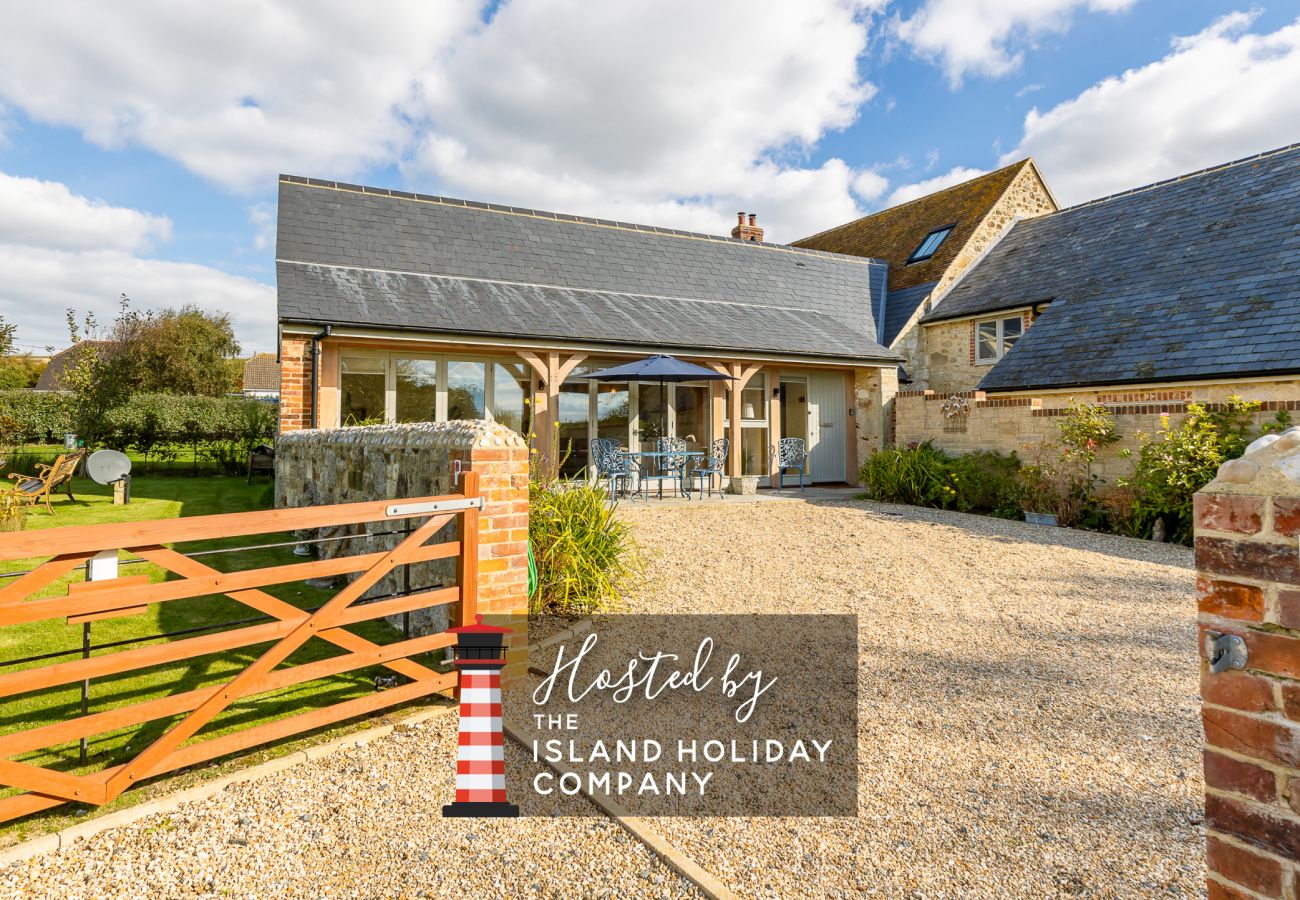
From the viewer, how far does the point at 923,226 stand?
1948cm

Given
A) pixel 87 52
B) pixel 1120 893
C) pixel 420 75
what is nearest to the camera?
pixel 1120 893

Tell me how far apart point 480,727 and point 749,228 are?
66.9 feet

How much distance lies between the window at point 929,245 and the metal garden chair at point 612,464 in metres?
11.9

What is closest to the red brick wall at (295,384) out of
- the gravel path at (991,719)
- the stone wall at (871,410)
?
the gravel path at (991,719)

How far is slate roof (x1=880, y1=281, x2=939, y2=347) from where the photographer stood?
1672 cm

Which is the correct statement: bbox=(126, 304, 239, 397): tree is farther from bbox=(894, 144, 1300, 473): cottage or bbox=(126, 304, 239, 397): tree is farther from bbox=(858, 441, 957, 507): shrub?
bbox=(894, 144, 1300, 473): cottage

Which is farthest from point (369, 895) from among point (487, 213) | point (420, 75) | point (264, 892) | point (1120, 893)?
point (487, 213)

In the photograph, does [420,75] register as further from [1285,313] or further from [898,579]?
[1285,313]

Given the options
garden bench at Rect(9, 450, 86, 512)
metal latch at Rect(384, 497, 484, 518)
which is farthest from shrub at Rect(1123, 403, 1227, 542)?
garden bench at Rect(9, 450, 86, 512)

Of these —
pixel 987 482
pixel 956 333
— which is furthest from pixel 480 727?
pixel 956 333

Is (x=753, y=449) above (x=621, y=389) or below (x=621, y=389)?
below

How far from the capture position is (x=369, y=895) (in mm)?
2346

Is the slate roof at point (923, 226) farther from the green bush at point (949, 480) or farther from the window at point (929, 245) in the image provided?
the green bush at point (949, 480)

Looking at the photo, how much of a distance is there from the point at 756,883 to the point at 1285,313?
12.3 metres
